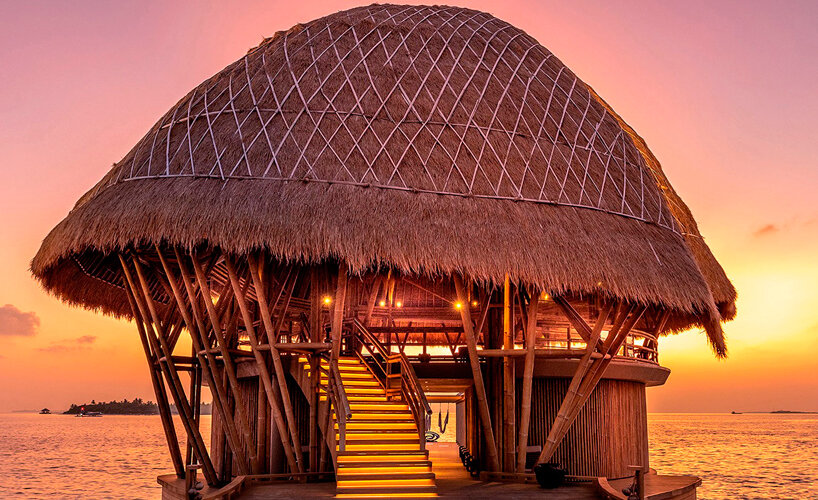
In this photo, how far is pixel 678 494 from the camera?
56.0 ft

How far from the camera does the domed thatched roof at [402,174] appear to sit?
16109 millimetres

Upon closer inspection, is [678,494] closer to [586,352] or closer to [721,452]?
[586,352]

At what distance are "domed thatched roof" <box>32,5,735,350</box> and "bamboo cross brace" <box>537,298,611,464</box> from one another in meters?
0.71

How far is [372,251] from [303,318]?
818 cm

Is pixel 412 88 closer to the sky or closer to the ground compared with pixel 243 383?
closer to the sky

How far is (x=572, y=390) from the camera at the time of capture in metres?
17.2

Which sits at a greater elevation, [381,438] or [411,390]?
[411,390]

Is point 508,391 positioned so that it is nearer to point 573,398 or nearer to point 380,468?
point 573,398

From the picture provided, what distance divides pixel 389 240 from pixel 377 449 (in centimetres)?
358

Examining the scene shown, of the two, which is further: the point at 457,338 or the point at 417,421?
the point at 457,338

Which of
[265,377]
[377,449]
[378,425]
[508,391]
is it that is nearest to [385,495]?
[377,449]

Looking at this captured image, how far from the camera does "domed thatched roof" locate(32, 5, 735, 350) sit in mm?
16109

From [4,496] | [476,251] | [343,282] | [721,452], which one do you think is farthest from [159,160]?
[721,452]

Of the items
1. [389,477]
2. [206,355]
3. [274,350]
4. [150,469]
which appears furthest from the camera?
[150,469]
